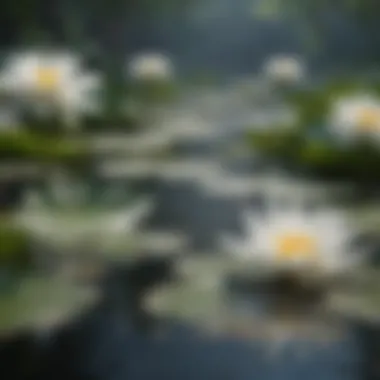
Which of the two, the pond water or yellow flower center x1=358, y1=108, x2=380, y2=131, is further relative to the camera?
yellow flower center x1=358, y1=108, x2=380, y2=131

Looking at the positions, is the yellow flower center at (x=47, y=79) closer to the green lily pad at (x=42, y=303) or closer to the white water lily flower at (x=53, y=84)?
the white water lily flower at (x=53, y=84)

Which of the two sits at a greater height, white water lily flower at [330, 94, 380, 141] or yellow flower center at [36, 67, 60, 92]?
yellow flower center at [36, 67, 60, 92]

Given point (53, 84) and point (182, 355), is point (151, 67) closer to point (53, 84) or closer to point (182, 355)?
point (53, 84)

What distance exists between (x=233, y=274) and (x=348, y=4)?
40 cm

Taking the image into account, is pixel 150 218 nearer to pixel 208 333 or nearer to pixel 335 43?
pixel 208 333

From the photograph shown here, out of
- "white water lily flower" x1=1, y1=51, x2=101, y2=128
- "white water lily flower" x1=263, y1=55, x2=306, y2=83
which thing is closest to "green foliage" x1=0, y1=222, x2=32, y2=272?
"white water lily flower" x1=1, y1=51, x2=101, y2=128

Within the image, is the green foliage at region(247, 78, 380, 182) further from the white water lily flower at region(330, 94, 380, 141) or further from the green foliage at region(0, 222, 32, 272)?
the green foliage at region(0, 222, 32, 272)

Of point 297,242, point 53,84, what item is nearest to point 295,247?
point 297,242

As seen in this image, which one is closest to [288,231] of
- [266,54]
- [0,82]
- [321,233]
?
[321,233]

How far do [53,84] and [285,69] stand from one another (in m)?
0.26

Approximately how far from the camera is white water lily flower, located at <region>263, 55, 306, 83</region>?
973 mm

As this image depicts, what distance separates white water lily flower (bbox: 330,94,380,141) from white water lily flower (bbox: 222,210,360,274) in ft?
0.42

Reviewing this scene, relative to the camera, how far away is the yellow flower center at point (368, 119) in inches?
36.3

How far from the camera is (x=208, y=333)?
722mm
